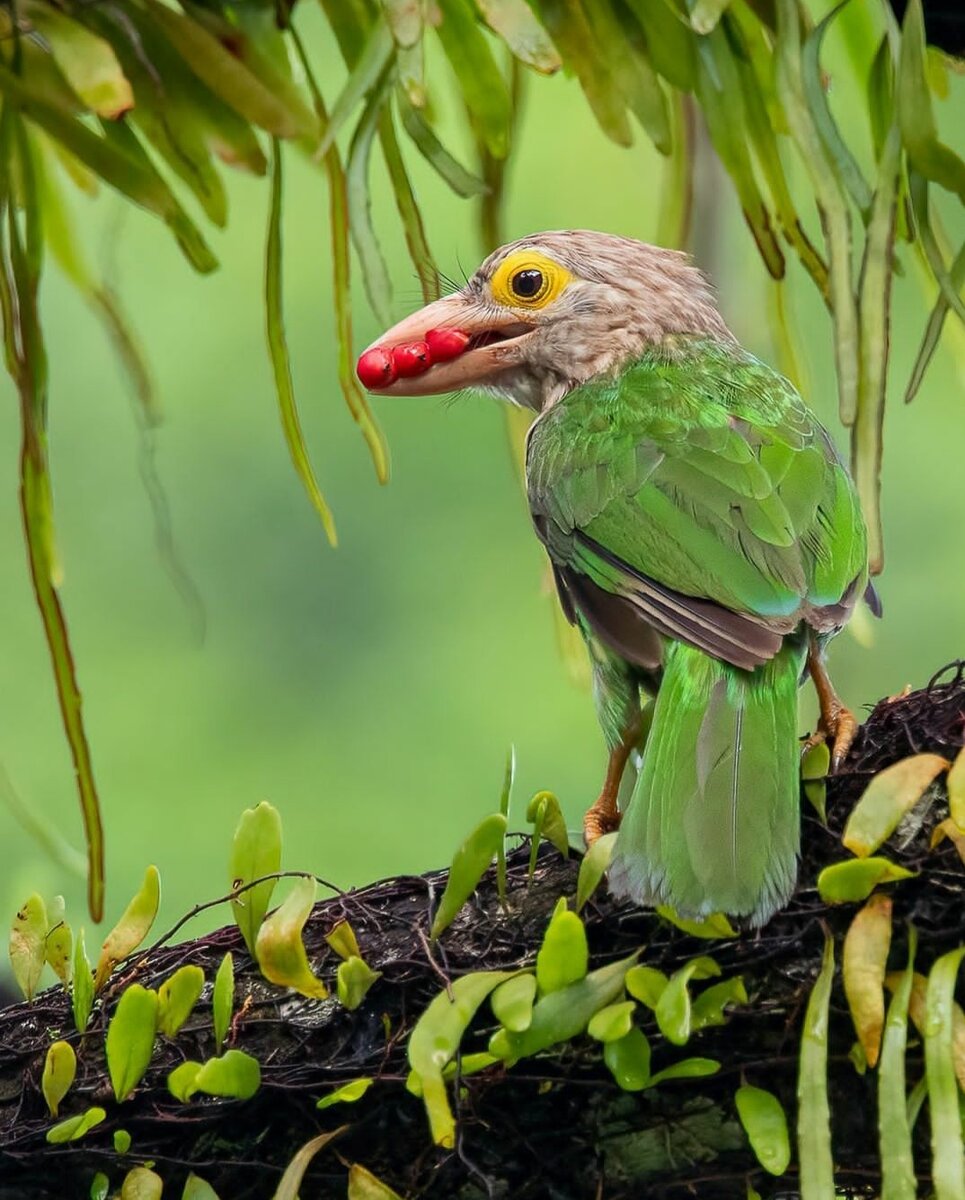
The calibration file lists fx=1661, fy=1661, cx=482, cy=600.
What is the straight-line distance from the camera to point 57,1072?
6.18 feet

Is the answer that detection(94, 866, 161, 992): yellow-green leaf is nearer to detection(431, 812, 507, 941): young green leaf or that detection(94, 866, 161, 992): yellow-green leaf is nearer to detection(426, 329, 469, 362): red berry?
detection(431, 812, 507, 941): young green leaf

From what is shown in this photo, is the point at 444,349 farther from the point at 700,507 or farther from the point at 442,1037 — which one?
the point at 442,1037

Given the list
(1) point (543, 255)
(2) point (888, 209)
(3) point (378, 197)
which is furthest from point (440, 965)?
(3) point (378, 197)

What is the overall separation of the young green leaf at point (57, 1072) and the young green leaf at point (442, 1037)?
0.42m

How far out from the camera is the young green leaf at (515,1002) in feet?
5.49

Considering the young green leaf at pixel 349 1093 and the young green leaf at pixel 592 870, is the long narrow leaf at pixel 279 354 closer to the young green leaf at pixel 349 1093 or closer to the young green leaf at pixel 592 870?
the young green leaf at pixel 592 870

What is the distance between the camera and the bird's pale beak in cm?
262

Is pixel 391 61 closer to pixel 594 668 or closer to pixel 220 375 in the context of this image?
pixel 594 668

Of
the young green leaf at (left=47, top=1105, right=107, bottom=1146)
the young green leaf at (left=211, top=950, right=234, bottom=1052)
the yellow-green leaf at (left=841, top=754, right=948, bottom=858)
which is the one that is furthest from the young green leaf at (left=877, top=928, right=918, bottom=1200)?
the young green leaf at (left=47, top=1105, right=107, bottom=1146)

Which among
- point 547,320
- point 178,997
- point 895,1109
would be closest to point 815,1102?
point 895,1109

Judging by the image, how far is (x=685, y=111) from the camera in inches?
113

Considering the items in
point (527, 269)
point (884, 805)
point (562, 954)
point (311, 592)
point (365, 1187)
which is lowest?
point (311, 592)

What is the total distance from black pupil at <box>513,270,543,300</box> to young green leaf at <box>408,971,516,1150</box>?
4.40ft

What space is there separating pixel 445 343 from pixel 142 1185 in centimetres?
140
